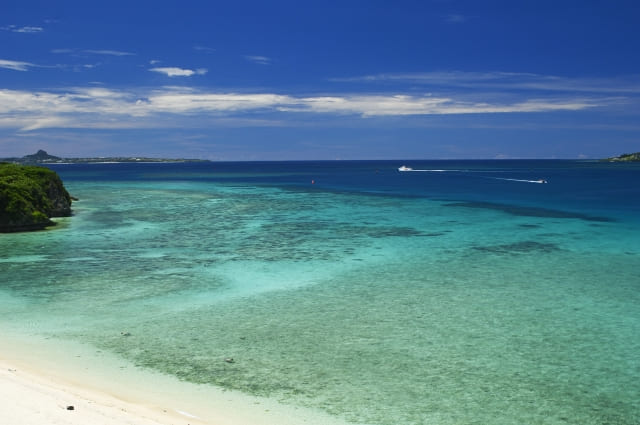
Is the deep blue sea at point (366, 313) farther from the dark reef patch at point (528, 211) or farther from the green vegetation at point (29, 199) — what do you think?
the dark reef patch at point (528, 211)

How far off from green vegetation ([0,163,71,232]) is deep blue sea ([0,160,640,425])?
2.64m

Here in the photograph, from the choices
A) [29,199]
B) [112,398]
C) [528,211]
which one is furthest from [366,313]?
[528,211]

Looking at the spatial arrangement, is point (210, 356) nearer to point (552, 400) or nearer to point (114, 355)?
point (114, 355)

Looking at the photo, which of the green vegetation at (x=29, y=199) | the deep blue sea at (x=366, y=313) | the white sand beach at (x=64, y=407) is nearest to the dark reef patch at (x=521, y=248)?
the deep blue sea at (x=366, y=313)

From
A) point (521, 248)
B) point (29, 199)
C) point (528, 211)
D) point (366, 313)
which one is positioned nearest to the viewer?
point (366, 313)

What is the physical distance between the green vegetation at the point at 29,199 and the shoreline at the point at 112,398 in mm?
24705

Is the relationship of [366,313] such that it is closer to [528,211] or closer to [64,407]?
[64,407]

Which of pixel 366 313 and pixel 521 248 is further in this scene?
pixel 521 248

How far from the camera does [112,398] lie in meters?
10.9

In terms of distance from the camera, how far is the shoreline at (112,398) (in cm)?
949

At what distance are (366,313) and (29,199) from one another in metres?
29.5

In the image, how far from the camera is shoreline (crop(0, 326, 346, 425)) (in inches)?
374

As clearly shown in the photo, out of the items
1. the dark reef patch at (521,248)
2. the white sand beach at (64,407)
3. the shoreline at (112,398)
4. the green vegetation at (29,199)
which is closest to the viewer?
the white sand beach at (64,407)

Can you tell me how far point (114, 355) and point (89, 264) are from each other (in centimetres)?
1242
